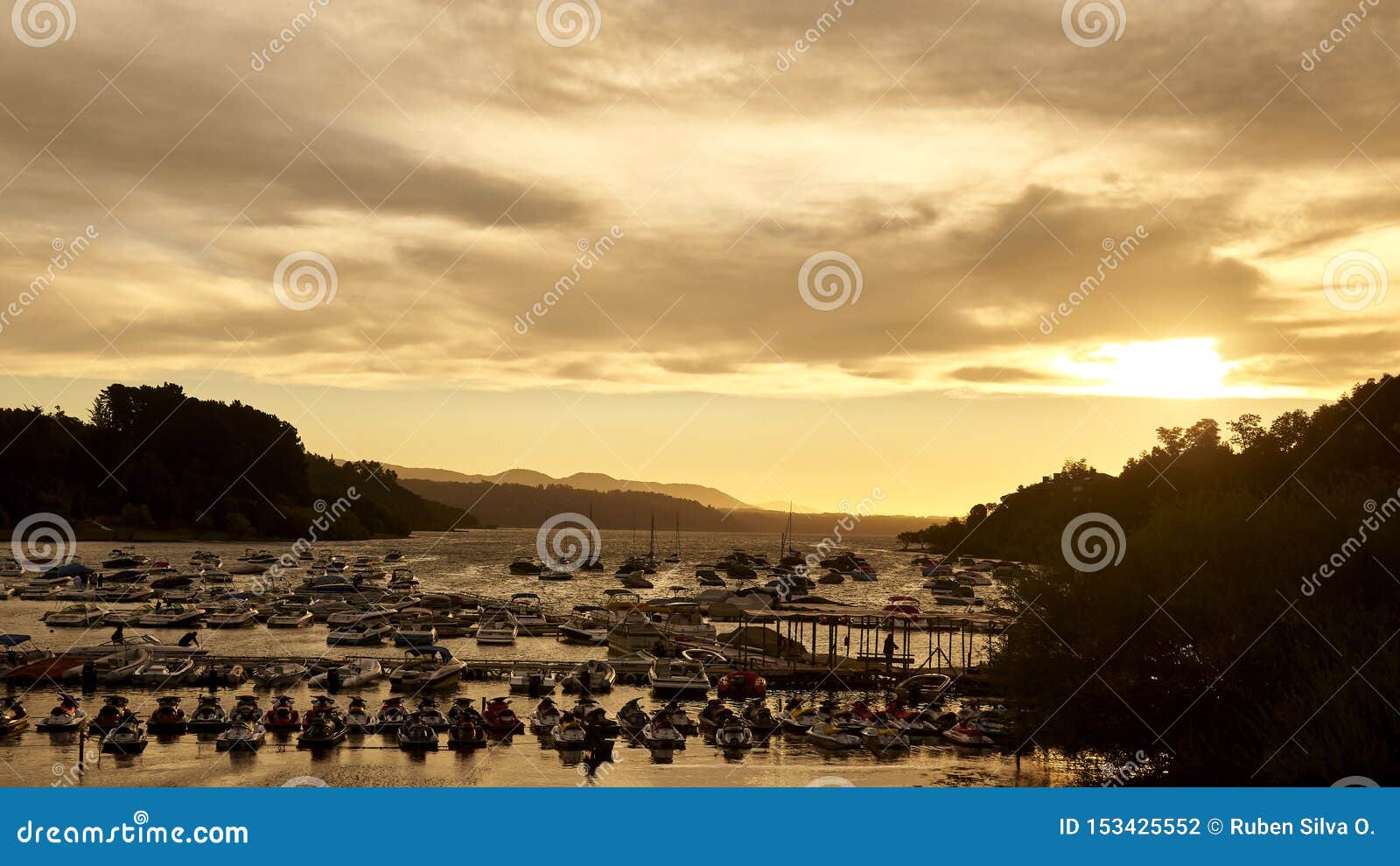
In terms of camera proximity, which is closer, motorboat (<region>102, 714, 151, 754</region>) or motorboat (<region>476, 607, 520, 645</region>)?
motorboat (<region>102, 714, 151, 754</region>)

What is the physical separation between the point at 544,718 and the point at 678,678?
14002 millimetres

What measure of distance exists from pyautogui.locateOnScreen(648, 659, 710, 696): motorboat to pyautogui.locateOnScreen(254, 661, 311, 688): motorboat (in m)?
18.8

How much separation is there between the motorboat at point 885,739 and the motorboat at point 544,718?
519 inches

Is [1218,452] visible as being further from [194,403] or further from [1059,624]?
[194,403]

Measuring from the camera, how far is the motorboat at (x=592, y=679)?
5766 cm

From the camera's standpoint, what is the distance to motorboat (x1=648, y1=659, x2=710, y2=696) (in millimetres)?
58031

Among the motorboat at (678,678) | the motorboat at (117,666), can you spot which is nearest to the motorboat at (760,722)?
the motorboat at (678,678)

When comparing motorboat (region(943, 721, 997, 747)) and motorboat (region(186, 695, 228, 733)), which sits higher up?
motorboat (region(186, 695, 228, 733))

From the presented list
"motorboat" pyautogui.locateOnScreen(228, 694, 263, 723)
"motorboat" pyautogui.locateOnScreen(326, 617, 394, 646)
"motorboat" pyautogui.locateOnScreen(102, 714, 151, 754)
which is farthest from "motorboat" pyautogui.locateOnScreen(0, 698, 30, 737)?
"motorboat" pyautogui.locateOnScreen(326, 617, 394, 646)

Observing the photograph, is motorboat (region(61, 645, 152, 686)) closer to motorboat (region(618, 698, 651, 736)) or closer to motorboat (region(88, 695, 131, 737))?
motorboat (region(88, 695, 131, 737))

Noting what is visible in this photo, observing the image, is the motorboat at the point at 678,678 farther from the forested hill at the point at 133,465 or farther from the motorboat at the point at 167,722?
the forested hill at the point at 133,465

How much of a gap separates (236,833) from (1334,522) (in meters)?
30.9

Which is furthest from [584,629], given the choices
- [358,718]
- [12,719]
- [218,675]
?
[12,719]

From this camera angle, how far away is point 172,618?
82.8 meters
